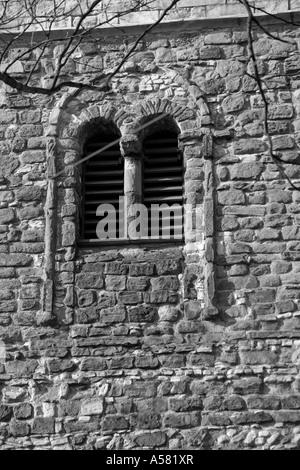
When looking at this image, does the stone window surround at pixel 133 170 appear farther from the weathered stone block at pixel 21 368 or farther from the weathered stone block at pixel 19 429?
the weathered stone block at pixel 19 429

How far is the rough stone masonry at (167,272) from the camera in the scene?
8.49 metres

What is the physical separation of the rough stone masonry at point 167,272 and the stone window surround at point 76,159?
12 millimetres

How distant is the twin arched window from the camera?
933 cm

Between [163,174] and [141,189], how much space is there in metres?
0.25

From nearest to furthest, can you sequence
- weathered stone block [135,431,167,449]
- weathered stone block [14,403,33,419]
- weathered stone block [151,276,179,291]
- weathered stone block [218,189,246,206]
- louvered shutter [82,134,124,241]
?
weathered stone block [135,431,167,449]
weathered stone block [14,403,33,419]
weathered stone block [151,276,179,291]
weathered stone block [218,189,246,206]
louvered shutter [82,134,124,241]

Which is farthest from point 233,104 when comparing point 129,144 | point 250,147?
point 129,144

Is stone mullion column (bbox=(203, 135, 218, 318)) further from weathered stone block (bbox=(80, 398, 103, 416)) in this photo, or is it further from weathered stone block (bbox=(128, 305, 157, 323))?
weathered stone block (bbox=(80, 398, 103, 416))

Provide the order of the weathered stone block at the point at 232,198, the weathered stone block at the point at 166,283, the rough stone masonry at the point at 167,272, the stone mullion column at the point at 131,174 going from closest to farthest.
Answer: the rough stone masonry at the point at 167,272 < the weathered stone block at the point at 166,283 < the weathered stone block at the point at 232,198 < the stone mullion column at the point at 131,174

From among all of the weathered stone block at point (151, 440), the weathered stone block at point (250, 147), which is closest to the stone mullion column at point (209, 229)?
the weathered stone block at point (250, 147)

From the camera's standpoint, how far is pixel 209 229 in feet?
29.8

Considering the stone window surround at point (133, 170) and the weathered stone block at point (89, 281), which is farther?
the stone window surround at point (133, 170)

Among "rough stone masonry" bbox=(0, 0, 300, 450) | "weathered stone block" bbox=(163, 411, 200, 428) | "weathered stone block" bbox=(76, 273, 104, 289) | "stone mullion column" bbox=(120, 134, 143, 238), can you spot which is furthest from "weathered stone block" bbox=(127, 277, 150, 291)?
"weathered stone block" bbox=(163, 411, 200, 428)

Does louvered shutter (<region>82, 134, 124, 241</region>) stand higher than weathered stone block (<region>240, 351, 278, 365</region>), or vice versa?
louvered shutter (<region>82, 134, 124, 241</region>)

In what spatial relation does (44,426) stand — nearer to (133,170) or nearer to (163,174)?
(133,170)
